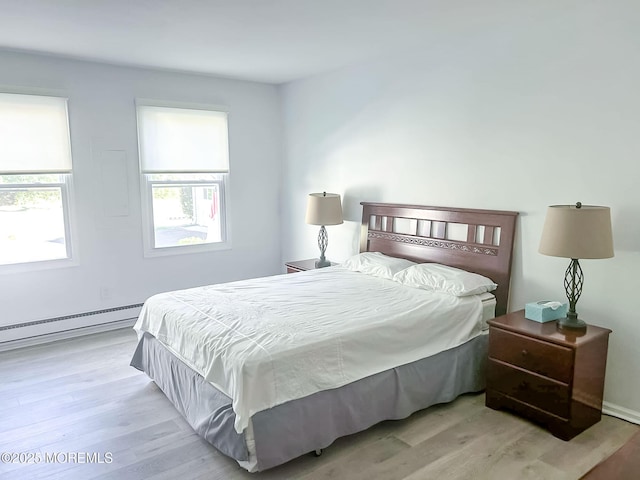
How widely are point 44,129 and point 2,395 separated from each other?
220cm

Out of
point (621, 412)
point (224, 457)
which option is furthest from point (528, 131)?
point (224, 457)

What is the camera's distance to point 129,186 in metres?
4.38

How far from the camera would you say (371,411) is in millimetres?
2514

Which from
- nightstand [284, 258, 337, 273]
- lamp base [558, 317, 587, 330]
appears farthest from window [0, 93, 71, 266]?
lamp base [558, 317, 587, 330]

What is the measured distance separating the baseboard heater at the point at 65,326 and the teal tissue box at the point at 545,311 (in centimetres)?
359

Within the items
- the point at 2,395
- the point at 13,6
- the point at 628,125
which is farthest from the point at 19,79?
the point at 628,125

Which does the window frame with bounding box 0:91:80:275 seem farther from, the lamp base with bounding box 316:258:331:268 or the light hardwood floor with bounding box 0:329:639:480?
the lamp base with bounding box 316:258:331:268

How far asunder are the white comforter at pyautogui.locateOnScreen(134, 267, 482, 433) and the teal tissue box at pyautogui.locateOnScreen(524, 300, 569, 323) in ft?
1.14

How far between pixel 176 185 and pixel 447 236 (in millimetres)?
2821

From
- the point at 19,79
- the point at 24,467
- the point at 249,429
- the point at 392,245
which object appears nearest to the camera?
the point at 249,429

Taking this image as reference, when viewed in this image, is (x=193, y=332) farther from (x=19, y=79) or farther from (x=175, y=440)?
(x=19, y=79)

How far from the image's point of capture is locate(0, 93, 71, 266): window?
12.4 ft

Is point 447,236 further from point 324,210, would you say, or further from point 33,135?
point 33,135

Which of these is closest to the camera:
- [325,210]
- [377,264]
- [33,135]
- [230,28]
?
[230,28]
